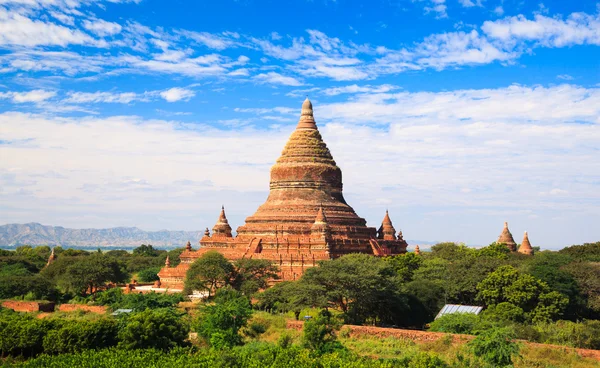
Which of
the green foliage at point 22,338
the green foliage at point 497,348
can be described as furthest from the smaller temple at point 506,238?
the green foliage at point 22,338

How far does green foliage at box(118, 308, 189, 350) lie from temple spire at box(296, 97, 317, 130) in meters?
33.2

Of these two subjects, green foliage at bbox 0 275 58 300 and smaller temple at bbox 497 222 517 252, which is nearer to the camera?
green foliage at bbox 0 275 58 300

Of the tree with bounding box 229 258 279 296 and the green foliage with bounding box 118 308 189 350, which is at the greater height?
the tree with bounding box 229 258 279 296

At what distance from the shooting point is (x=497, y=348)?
30359 millimetres

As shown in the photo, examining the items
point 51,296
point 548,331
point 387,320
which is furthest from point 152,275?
point 548,331

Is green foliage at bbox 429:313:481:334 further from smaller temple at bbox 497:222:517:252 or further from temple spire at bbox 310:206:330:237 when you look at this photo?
smaller temple at bbox 497:222:517:252

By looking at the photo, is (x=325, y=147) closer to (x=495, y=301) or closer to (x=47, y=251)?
(x=495, y=301)

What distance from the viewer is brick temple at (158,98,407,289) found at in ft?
185

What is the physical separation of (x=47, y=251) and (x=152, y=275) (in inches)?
1986

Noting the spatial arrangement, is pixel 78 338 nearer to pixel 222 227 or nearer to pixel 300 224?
pixel 300 224

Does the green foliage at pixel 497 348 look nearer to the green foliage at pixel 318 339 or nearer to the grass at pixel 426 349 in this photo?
the grass at pixel 426 349

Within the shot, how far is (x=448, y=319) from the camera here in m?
38.1

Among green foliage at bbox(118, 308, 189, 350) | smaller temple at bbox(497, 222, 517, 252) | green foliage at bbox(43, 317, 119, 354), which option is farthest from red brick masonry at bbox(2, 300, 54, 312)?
smaller temple at bbox(497, 222, 517, 252)

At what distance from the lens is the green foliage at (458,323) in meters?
37.2
